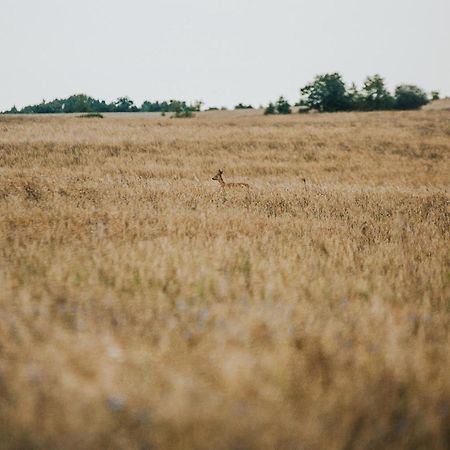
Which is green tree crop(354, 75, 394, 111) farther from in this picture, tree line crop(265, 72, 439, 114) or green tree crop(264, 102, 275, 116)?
green tree crop(264, 102, 275, 116)

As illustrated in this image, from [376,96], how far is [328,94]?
30.0 ft

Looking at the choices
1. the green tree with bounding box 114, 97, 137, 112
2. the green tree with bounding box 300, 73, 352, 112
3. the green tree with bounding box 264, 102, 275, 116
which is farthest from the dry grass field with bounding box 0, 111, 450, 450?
the green tree with bounding box 114, 97, 137, 112

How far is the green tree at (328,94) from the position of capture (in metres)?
76.9

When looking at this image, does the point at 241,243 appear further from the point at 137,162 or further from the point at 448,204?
the point at 137,162

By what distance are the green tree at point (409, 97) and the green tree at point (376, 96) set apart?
396 cm

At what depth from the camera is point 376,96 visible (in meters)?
74.8

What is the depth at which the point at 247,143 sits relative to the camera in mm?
22938

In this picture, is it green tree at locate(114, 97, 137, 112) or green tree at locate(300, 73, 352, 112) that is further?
green tree at locate(114, 97, 137, 112)

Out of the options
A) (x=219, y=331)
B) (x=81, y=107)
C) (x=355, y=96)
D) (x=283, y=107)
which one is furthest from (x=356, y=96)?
(x=219, y=331)

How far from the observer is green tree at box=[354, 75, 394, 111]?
243 ft

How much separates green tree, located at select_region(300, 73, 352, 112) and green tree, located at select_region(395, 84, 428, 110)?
10546mm

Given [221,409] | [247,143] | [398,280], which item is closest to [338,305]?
[398,280]

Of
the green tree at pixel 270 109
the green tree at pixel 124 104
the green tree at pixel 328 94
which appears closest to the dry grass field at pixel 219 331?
the green tree at pixel 270 109

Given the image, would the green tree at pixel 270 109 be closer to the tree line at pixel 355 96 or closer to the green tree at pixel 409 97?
the tree line at pixel 355 96
